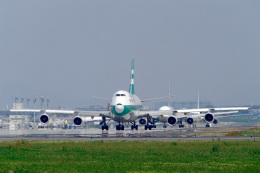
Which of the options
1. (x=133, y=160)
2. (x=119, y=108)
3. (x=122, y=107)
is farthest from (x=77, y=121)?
(x=133, y=160)

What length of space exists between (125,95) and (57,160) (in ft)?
150

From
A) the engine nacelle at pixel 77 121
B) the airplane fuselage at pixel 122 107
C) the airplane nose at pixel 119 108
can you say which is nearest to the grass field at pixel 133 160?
the airplane nose at pixel 119 108

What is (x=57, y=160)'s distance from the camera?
3045 centimetres

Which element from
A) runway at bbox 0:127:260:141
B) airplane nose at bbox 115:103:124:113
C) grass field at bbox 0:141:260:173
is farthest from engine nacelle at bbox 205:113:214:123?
grass field at bbox 0:141:260:173

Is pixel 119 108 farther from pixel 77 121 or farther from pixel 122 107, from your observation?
pixel 77 121

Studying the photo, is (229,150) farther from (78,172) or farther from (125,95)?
(125,95)

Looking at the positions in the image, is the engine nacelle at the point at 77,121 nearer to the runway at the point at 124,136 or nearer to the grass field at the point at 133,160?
the runway at the point at 124,136

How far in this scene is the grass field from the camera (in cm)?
2592

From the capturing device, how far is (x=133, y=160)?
30.5 metres

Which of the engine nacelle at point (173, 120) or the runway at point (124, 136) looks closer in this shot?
the runway at point (124, 136)

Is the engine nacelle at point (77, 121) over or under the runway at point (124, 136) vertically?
over

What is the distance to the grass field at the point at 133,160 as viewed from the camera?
25922 millimetres

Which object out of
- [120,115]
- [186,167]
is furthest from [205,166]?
[120,115]

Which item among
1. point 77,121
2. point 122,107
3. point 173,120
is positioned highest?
point 122,107
